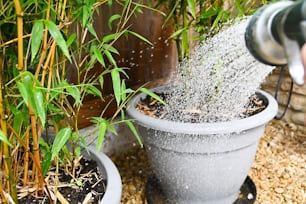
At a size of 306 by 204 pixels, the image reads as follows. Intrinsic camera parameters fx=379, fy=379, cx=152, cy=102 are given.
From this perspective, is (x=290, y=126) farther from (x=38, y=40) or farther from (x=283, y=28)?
(x=283, y=28)

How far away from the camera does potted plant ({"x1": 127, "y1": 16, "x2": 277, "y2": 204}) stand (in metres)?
1.22

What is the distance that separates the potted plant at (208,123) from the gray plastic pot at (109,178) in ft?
0.71

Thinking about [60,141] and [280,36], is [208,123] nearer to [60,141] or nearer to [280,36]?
[60,141]

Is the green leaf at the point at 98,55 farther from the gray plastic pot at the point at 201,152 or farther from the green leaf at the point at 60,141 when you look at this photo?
the gray plastic pot at the point at 201,152

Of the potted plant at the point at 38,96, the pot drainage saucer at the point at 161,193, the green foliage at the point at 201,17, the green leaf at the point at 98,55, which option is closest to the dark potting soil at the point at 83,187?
the potted plant at the point at 38,96

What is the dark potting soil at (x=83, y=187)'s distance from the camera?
1.00m

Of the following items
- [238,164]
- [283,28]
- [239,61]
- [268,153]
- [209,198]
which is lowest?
[268,153]

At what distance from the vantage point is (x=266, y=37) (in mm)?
390

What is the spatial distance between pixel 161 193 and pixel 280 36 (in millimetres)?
1211

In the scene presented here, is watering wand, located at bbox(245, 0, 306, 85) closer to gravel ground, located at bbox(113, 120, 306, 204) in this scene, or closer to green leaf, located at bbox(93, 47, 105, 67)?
green leaf, located at bbox(93, 47, 105, 67)

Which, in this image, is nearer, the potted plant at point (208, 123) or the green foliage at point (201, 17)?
the potted plant at point (208, 123)

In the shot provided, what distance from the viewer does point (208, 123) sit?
1221mm

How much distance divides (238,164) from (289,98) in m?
0.92

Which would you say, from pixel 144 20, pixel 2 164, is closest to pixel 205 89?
pixel 144 20
